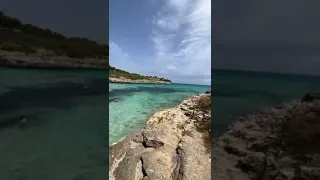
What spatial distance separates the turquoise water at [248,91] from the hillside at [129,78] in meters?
2.28

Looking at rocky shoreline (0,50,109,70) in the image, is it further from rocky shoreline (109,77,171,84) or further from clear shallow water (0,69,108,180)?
rocky shoreline (109,77,171,84)

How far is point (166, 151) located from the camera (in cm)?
579

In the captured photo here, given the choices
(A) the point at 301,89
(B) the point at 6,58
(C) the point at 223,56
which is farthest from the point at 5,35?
(A) the point at 301,89

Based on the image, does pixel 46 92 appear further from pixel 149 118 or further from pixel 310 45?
pixel 310 45

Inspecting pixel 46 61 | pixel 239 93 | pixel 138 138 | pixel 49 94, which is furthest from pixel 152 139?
pixel 46 61

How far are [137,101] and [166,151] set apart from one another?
181 cm

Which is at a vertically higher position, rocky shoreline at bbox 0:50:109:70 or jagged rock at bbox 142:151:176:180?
rocky shoreline at bbox 0:50:109:70

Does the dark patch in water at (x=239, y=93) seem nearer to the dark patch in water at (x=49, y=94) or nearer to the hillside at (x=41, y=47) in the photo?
the dark patch in water at (x=49, y=94)

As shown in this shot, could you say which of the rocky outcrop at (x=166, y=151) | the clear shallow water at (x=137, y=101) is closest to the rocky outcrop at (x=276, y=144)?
the rocky outcrop at (x=166, y=151)

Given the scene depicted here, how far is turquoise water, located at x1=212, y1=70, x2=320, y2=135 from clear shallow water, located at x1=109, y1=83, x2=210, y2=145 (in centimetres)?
176

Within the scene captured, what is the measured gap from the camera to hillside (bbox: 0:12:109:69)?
12.5ft

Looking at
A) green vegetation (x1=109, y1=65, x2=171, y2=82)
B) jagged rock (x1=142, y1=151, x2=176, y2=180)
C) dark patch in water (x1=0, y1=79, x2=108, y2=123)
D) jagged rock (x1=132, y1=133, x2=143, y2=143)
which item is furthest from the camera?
green vegetation (x1=109, y1=65, x2=171, y2=82)

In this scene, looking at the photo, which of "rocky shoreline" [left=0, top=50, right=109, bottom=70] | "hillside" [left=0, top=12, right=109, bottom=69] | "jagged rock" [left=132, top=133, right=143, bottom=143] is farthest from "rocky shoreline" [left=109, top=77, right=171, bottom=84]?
"hillside" [left=0, top=12, right=109, bottom=69]

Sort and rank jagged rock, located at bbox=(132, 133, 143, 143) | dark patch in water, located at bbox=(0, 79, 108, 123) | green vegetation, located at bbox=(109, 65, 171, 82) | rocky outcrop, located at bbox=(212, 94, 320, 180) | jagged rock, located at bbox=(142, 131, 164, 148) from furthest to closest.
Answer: green vegetation, located at bbox=(109, 65, 171, 82) → jagged rock, located at bbox=(132, 133, 143, 143) → jagged rock, located at bbox=(142, 131, 164, 148) → rocky outcrop, located at bbox=(212, 94, 320, 180) → dark patch in water, located at bbox=(0, 79, 108, 123)
